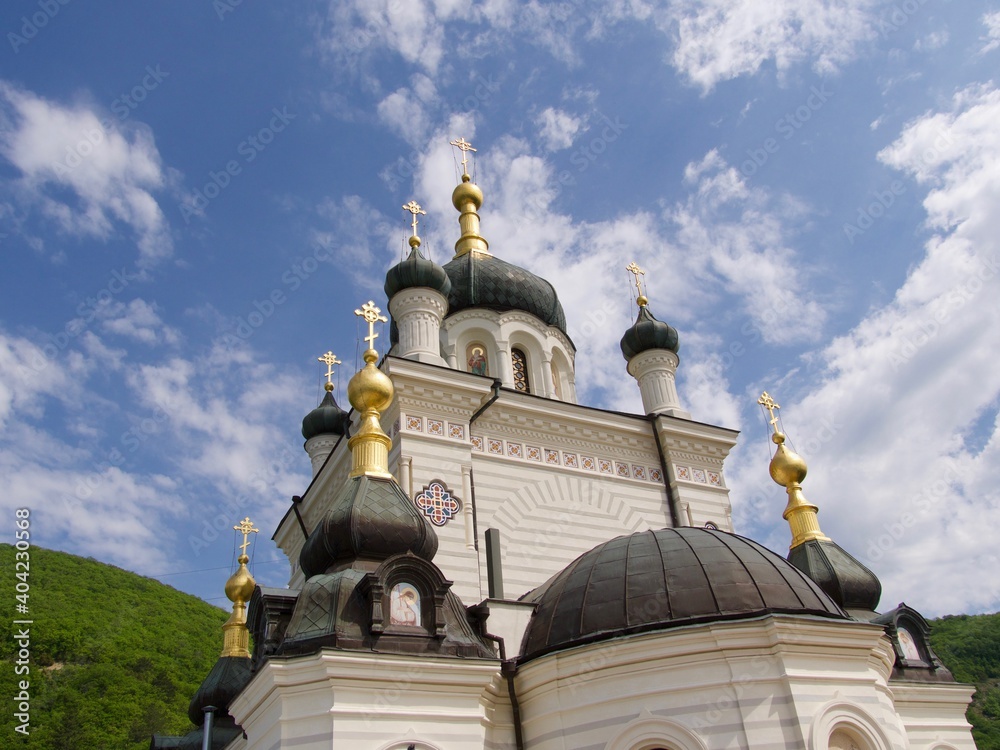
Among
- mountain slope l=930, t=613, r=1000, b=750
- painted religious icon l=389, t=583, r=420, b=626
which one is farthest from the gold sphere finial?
mountain slope l=930, t=613, r=1000, b=750

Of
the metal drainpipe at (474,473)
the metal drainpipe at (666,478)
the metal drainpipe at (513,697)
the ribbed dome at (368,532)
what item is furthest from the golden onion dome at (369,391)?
the metal drainpipe at (666,478)

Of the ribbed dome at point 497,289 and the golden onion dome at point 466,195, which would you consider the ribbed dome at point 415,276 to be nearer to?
the ribbed dome at point 497,289

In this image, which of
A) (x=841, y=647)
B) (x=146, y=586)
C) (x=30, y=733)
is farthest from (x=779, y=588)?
(x=146, y=586)

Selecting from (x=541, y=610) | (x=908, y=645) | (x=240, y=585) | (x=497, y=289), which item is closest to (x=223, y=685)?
(x=240, y=585)

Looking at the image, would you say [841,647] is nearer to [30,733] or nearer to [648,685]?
[648,685]

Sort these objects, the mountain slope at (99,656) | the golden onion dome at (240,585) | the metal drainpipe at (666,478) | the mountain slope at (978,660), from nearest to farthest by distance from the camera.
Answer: the metal drainpipe at (666,478) < the golden onion dome at (240,585) < the mountain slope at (978,660) < the mountain slope at (99,656)

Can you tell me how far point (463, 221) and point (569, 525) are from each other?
849 cm

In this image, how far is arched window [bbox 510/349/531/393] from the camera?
1667 cm

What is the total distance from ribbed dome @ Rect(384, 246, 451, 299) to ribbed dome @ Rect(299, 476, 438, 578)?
5535mm

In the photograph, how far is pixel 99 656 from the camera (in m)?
Result: 34.7

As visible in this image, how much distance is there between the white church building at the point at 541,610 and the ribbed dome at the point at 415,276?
0.05 metres

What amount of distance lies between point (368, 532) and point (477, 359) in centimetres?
751

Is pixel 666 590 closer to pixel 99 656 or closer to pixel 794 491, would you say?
pixel 794 491

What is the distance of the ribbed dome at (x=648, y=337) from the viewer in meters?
17.0
